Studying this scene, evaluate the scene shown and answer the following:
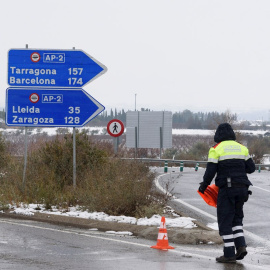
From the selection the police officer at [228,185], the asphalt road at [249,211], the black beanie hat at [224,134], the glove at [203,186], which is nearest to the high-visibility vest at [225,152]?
the police officer at [228,185]

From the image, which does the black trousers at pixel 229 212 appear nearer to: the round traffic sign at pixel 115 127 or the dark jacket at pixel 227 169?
the dark jacket at pixel 227 169

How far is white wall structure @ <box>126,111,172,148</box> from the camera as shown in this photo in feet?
216

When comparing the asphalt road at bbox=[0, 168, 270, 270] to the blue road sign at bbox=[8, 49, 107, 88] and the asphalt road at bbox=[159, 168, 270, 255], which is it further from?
the blue road sign at bbox=[8, 49, 107, 88]

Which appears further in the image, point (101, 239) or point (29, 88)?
point (29, 88)

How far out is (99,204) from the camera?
556 inches

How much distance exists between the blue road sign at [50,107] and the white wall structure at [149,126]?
1863 inches

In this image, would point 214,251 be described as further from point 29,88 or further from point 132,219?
point 29,88

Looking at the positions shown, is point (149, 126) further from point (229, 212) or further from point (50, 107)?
point (229, 212)

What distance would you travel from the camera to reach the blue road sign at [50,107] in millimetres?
17516

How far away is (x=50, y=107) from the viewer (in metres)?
17.6

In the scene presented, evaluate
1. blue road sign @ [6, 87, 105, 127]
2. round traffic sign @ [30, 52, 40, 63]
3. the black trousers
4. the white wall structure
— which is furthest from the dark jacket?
the white wall structure

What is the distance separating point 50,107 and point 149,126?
162ft

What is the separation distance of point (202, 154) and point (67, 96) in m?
52.1

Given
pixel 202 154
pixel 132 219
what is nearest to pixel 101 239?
pixel 132 219
